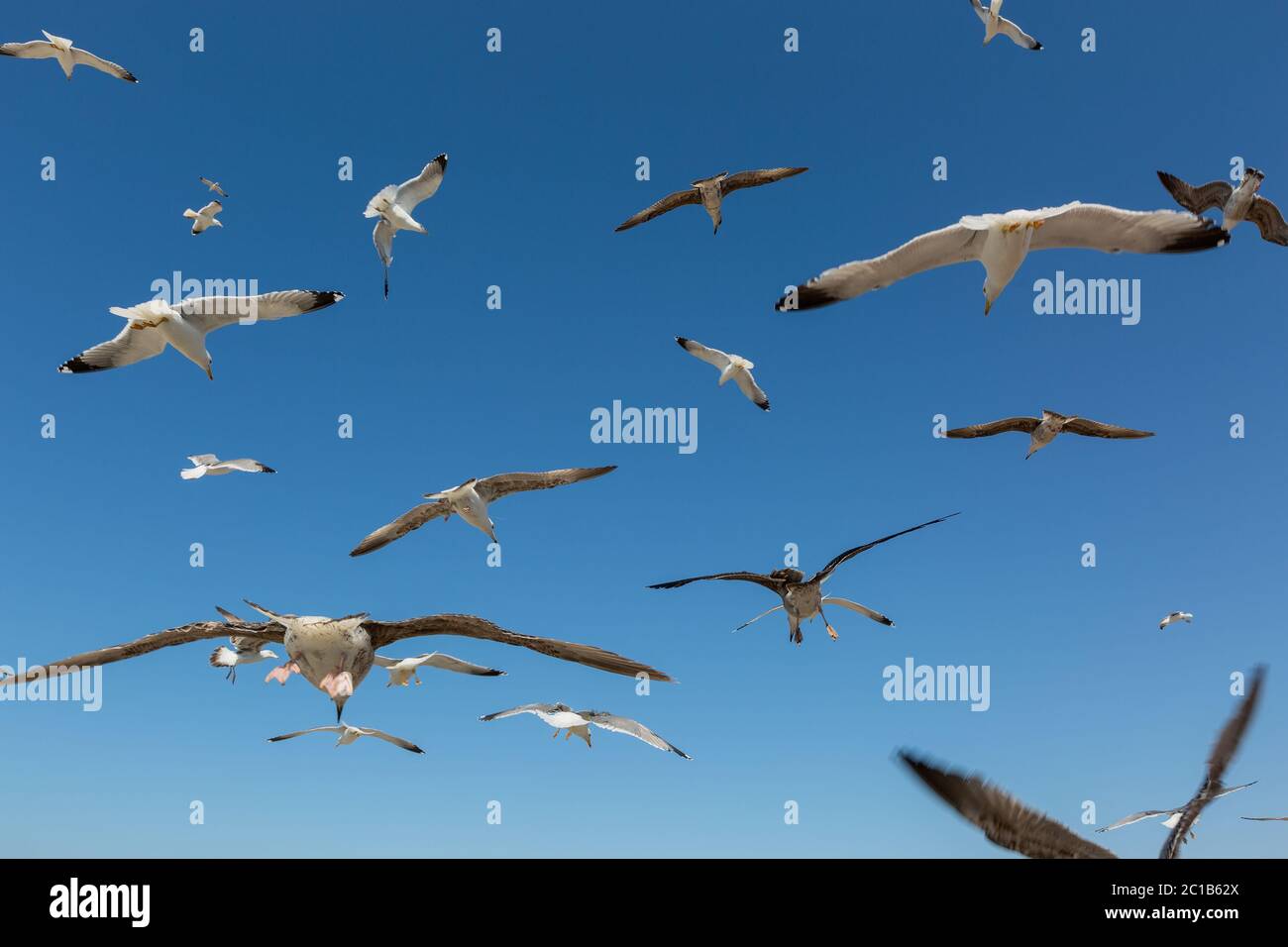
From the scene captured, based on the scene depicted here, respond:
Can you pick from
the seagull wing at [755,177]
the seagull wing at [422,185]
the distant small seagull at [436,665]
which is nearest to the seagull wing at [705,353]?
the seagull wing at [755,177]

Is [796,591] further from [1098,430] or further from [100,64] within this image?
[100,64]

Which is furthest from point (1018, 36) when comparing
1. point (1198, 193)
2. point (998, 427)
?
point (998, 427)

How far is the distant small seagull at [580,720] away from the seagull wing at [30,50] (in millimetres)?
14922

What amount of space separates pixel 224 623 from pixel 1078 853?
813 centimetres

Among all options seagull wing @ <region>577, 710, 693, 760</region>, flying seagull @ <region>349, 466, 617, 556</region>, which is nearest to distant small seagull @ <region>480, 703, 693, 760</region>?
seagull wing @ <region>577, 710, 693, 760</region>

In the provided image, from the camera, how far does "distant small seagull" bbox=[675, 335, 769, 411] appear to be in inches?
666

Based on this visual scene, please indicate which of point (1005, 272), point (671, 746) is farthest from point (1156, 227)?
point (671, 746)

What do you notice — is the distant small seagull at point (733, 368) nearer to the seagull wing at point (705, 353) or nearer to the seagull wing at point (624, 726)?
the seagull wing at point (705, 353)

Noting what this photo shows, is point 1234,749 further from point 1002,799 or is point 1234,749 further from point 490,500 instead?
point 490,500

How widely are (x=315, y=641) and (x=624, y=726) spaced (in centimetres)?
567

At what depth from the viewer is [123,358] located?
14.0 m

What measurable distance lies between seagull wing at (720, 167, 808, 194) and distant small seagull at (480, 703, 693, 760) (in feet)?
32.0

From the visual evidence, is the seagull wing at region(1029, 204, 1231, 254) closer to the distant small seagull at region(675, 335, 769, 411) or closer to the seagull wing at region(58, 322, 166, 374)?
the distant small seagull at region(675, 335, 769, 411)

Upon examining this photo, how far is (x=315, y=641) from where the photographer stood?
916 cm
